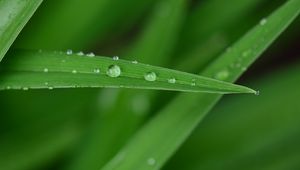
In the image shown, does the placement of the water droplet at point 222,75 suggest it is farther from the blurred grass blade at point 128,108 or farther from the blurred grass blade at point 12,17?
the blurred grass blade at point 12,17

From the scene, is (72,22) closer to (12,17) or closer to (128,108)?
(128,108)

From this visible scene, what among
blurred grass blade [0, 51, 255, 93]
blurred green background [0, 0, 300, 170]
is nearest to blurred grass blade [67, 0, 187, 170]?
blurred green background [0, 0, 300, 170]

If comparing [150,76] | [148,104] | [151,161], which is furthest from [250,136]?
[150,76]

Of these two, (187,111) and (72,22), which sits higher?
(72,22)

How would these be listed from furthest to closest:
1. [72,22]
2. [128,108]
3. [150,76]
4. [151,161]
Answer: [72,22] < [128,108] < [151,161] < [150,76]

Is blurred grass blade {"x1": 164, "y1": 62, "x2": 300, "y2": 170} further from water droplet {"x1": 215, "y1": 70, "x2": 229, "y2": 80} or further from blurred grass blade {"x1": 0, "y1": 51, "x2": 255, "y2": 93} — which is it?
blurred grass blade {"x1": 0, "y1": 51, "x2": 255, "y2": 93}

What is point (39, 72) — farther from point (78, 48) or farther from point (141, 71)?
point (78, 48)

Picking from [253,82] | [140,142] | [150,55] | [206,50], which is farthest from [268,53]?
[140,142]
